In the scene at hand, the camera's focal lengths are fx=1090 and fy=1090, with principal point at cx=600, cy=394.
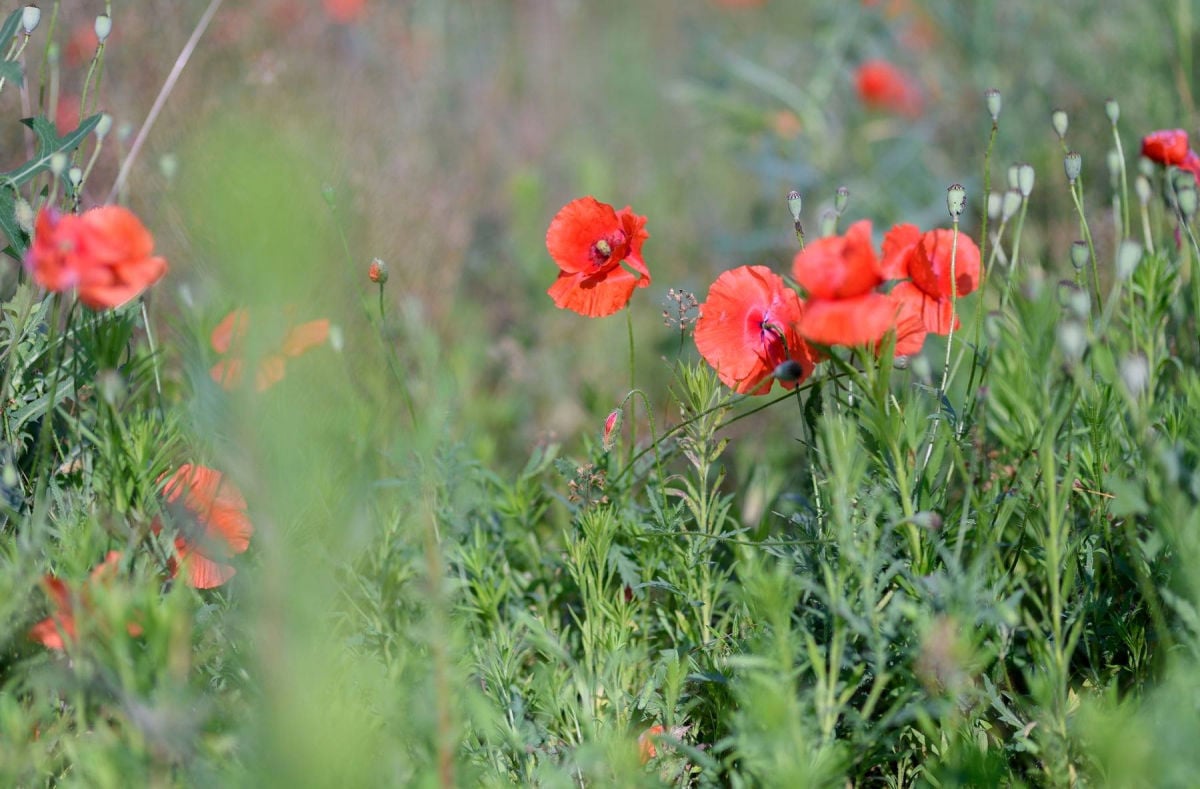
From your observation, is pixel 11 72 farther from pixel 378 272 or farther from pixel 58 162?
pixel 378 272

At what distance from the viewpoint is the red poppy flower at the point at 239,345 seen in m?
1.10

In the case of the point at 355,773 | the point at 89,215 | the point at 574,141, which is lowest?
the point at 574,141

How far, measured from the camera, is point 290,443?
27.7 inches

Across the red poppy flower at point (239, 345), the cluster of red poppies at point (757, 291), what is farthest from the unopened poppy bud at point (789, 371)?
the red poppy flower at point (239, 345)

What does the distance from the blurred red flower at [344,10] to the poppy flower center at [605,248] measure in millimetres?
2512

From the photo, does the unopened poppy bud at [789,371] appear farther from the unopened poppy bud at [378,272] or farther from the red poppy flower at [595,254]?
the unopened poppy bud at [378,272]

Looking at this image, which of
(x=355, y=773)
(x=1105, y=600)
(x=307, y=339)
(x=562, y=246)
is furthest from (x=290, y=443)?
(x=1105, y=600)

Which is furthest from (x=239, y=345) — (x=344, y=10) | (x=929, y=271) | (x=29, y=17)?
(x=344, y=10)

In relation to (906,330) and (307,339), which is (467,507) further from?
(906,330)

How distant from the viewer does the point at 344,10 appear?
3.55 meters

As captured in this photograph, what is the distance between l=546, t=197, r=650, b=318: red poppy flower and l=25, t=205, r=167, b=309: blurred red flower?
48cm

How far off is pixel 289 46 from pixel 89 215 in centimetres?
221

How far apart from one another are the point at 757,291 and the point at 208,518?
0.71 meters

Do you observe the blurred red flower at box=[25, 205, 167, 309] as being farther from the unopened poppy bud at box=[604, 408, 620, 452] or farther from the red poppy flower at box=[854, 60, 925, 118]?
the red poppy flower at box=[854, 60, 925, 118]
